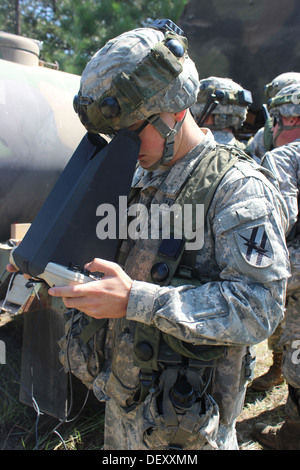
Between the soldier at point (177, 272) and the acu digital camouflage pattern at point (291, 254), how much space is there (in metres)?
1.01

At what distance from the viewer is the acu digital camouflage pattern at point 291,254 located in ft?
8.61

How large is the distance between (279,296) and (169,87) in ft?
2.57

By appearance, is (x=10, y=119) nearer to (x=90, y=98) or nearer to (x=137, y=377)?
(x=90, y=98)

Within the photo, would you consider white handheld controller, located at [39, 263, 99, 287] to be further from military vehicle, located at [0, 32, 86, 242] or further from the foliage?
the foliage

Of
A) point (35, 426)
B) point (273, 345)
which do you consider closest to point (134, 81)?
point (35, 426)

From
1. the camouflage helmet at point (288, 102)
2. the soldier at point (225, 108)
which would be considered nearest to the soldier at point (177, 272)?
the camouflage helmet at point (288, 102)

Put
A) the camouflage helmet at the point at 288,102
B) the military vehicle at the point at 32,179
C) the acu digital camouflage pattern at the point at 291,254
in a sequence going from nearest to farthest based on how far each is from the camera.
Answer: the acu digital camouflage pattern at the point at 291,254 → the military vehicle at the point at 32,179 → the camouflage helmet at the point at 288,102

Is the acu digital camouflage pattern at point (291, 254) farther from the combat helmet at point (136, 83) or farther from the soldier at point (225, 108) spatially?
the soldier at point (225, 108)

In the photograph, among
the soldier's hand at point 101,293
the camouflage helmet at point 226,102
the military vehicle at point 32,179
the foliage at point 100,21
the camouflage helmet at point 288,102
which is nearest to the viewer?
the soldier's hand at point 101,293

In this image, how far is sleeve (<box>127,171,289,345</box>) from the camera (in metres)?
1.32

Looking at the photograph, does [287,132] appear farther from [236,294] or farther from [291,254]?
[236,294]

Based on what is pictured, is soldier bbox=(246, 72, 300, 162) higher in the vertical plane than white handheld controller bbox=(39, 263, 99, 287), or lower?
lower

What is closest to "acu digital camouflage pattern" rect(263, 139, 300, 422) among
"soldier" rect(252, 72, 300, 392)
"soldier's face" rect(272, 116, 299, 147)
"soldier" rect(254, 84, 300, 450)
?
"soldier" rect(254, 84, 300, 450)

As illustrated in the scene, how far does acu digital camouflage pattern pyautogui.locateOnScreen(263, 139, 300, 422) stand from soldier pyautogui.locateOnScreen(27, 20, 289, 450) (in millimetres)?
1009
